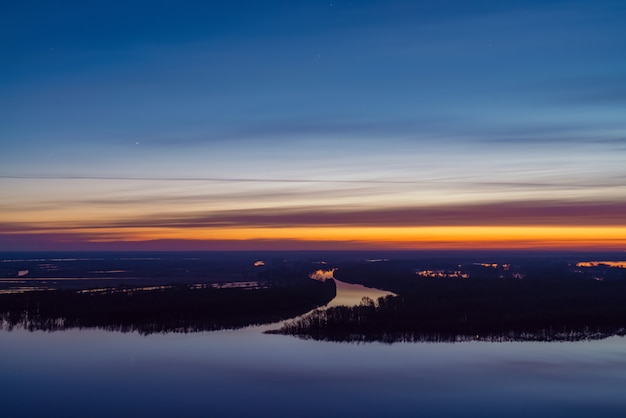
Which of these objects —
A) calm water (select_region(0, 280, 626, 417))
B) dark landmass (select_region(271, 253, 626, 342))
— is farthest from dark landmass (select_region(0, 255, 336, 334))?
calm water (select_region(0, 280, 626, 417))

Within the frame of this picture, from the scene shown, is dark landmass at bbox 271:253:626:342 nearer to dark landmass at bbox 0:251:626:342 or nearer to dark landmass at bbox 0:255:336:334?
dark landmass at bbox 0:251:626:342

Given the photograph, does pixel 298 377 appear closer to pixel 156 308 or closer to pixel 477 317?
pixel 477 317

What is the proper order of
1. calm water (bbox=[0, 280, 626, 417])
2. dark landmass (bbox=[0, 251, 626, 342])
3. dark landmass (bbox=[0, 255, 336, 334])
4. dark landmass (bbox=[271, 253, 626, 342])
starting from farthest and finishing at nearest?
dark landmass (bbox=[0, 255, 336, 334]), dark landmass (bbox=[0, 251, 626, 342]), dark landmass (bbox=[271, 253, 626, 342]), calm water (bbox=[0, 280, 626, 417])

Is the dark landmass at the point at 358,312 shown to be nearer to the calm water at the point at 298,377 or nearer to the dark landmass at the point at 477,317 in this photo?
the dark landmass at the point at 477,317

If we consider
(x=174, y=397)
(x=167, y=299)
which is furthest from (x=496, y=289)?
Answer: (x=174, y=397)

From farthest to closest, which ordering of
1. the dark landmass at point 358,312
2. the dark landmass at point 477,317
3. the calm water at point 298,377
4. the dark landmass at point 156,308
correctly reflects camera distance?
the dark landmass at point 156,308
the dark landmass at point 358,312
the dark landmass at point 477,317
the calm water at point 298,377

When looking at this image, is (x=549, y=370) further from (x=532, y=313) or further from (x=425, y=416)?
(x=532, y=313)

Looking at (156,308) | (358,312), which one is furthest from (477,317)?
(156,308)

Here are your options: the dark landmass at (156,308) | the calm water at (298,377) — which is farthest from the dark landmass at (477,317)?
the dark landmass at (156,308)
